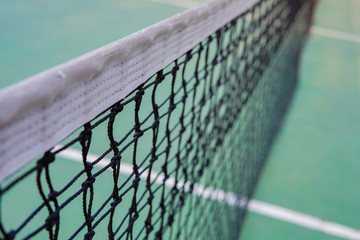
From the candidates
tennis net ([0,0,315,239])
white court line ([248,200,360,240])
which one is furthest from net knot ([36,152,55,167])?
white court line ([248,200,360,240])

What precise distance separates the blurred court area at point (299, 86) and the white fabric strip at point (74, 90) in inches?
56.1

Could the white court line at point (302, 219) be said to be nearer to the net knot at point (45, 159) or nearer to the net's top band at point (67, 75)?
the net's top band at point (67, 75)

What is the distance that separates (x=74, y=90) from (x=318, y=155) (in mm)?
2343

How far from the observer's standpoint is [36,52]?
3.51m

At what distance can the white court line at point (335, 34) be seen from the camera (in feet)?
16.0

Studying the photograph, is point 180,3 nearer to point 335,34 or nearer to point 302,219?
point 335,34

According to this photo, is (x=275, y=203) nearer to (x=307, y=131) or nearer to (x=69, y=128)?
(x=307, y=131)

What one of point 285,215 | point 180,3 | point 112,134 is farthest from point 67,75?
point 180,3

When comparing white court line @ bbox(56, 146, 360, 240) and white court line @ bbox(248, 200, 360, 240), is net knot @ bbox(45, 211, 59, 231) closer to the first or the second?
white court line @ bbox(56, 146, 360, 240)

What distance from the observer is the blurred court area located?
85.4 inches

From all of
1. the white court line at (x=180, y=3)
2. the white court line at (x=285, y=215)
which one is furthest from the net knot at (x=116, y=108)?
the white court line at (x=180, y=3)

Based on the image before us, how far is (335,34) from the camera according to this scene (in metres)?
4.95

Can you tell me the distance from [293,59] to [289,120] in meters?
0.80

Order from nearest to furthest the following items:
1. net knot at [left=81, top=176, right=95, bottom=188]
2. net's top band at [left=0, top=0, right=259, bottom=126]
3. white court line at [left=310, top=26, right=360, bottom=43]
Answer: net's top band at [left=0, top=0, right=259, bottom=126], net knot at [left=81, top=176, right=95, bottom=188], white court line at [left=310, top=26, right=360, bottom=43]
